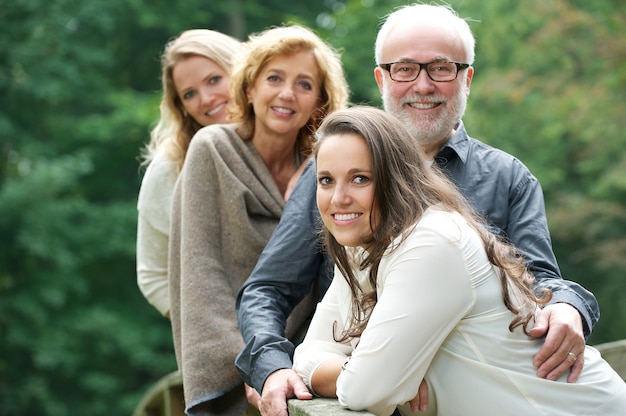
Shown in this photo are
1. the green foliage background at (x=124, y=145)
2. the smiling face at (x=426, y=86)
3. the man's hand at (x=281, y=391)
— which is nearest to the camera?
the man's hand at (x=281, y=391)

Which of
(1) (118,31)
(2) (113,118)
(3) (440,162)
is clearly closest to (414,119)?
(3) (440,162)

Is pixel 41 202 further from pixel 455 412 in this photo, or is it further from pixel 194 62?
pixel 455 412

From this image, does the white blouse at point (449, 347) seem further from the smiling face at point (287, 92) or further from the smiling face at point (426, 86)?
the smiling face at point (287, 92)

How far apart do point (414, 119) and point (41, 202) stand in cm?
1253

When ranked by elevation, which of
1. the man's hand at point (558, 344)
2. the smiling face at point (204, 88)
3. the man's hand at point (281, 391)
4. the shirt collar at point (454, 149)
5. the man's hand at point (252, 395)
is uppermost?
the smiling face at point (204, 88)

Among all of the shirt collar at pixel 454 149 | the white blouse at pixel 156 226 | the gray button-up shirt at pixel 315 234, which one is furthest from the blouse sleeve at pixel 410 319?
the white blouse at pixel 156 226

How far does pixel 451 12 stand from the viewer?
10.2ft

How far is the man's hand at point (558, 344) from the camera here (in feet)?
7.16

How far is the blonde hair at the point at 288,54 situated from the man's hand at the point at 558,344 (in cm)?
122

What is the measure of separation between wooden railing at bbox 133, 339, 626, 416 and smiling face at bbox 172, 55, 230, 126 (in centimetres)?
102

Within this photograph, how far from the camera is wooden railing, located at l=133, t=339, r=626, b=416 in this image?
7.29ft

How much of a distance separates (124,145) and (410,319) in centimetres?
1549

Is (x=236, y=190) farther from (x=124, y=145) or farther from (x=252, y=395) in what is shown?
(x=124, y=145)

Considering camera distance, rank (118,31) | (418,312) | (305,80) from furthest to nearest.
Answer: (118,31) → (305,80) → (418,312)
